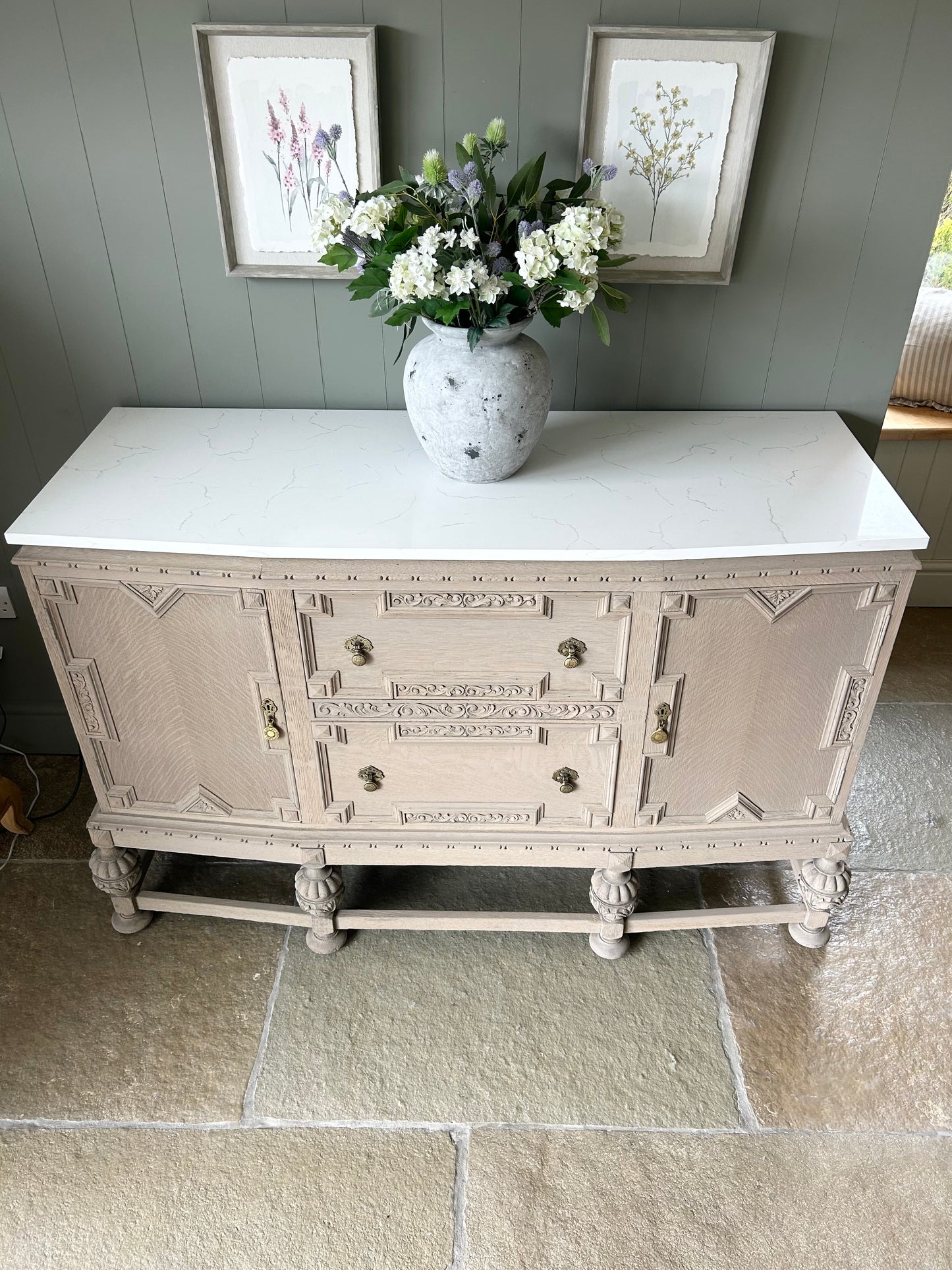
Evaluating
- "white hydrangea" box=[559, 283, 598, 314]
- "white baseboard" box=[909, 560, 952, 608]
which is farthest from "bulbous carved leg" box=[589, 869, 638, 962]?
"white baseboard" box=[909, 560, 952, 608]

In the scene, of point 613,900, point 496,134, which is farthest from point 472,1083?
point 496,134

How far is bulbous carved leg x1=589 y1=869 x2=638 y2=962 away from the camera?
1908mm

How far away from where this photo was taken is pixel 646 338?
6.23ft

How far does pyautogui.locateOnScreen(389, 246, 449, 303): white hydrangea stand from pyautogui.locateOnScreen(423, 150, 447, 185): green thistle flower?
11 cm

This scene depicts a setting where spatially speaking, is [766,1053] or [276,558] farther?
[766,1053]

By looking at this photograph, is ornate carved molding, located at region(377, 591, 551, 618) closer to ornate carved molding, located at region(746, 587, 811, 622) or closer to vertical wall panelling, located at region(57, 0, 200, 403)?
ornate carved molding, located at region(746, 587, 811, 622)

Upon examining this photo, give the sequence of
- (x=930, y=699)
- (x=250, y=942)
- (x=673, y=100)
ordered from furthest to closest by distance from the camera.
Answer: (x=930, y=699), (x=250, y=942), (x=673, y=100)

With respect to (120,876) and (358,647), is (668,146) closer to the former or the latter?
(358,647)

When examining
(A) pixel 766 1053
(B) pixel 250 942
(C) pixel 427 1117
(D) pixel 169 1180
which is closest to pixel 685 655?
(A) pixel 766 1053

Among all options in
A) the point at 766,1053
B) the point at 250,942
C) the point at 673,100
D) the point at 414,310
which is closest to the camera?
the point at 414,310


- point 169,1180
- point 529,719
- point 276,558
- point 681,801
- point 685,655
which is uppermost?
point 276,558

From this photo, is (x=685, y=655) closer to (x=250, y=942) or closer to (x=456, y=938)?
(x=456, y=938)

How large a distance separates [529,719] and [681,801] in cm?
37

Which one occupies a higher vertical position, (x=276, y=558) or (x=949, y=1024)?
(x=276, y=558)
